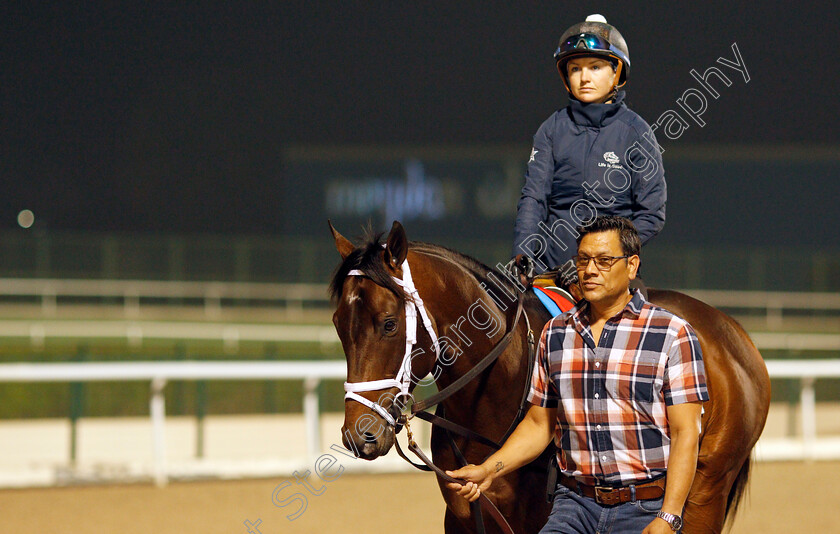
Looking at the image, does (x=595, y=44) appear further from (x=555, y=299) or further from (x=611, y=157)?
(x=555, y=299)

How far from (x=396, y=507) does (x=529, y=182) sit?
145 inches

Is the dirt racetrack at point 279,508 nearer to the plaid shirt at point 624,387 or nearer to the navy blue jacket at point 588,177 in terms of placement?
the navy blue jacket at point 588,177

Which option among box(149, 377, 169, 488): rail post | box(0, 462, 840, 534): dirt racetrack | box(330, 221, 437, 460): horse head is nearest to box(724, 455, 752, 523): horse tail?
box(330, 221, 437, 460): horse head

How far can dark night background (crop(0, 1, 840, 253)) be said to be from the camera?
23.2 metres

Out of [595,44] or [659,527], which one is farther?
[595,44]

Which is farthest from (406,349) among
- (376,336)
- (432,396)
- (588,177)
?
(588,177)

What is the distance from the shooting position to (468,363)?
3004mm

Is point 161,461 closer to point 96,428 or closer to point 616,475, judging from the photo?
point 96,428

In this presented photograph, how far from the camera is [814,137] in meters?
22.9

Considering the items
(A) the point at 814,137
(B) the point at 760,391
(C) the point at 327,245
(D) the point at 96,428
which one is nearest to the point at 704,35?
(A) the point at 814,137

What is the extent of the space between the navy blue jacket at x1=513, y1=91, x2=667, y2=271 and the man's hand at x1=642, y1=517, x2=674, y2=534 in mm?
1153

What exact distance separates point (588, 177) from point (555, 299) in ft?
1.40

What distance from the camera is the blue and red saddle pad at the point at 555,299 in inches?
128

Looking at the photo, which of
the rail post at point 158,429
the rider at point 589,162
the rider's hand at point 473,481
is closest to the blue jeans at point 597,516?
the rider's hand at point 473,481
